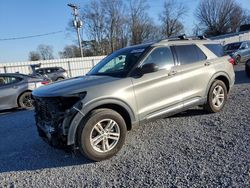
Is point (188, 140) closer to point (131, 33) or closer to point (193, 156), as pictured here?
point (193, 156)

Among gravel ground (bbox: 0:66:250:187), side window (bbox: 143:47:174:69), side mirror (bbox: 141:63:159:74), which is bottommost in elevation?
gravel ground (bbox: 0:66:250:187)

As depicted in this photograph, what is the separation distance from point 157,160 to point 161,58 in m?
2.11

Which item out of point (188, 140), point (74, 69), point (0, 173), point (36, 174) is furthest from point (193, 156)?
point (74, 69)

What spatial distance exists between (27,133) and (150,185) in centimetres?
396

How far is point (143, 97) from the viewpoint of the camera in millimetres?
5055

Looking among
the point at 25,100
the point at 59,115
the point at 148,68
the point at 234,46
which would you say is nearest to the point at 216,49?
the point at 148,68

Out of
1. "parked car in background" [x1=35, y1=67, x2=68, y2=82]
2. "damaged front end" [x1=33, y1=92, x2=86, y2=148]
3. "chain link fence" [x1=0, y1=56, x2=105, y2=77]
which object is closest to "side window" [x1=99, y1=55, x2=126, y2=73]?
"damaged front end" [x1=33, y1=92, x2=86, y2=148]

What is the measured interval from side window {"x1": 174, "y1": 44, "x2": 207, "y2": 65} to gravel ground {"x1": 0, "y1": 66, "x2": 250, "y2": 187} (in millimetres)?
1268

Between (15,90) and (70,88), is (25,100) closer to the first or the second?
(15,90)

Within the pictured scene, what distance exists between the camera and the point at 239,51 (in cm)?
2053

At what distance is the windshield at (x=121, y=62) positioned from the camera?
17.3 feet

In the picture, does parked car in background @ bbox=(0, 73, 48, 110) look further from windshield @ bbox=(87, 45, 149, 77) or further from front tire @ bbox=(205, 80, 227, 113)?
front tire @ bbox=(205, 80, 227, 113)

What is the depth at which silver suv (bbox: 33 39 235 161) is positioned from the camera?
14.4 ft

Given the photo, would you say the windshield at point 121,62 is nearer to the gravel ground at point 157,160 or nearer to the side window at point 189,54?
the side window at point 189,54
